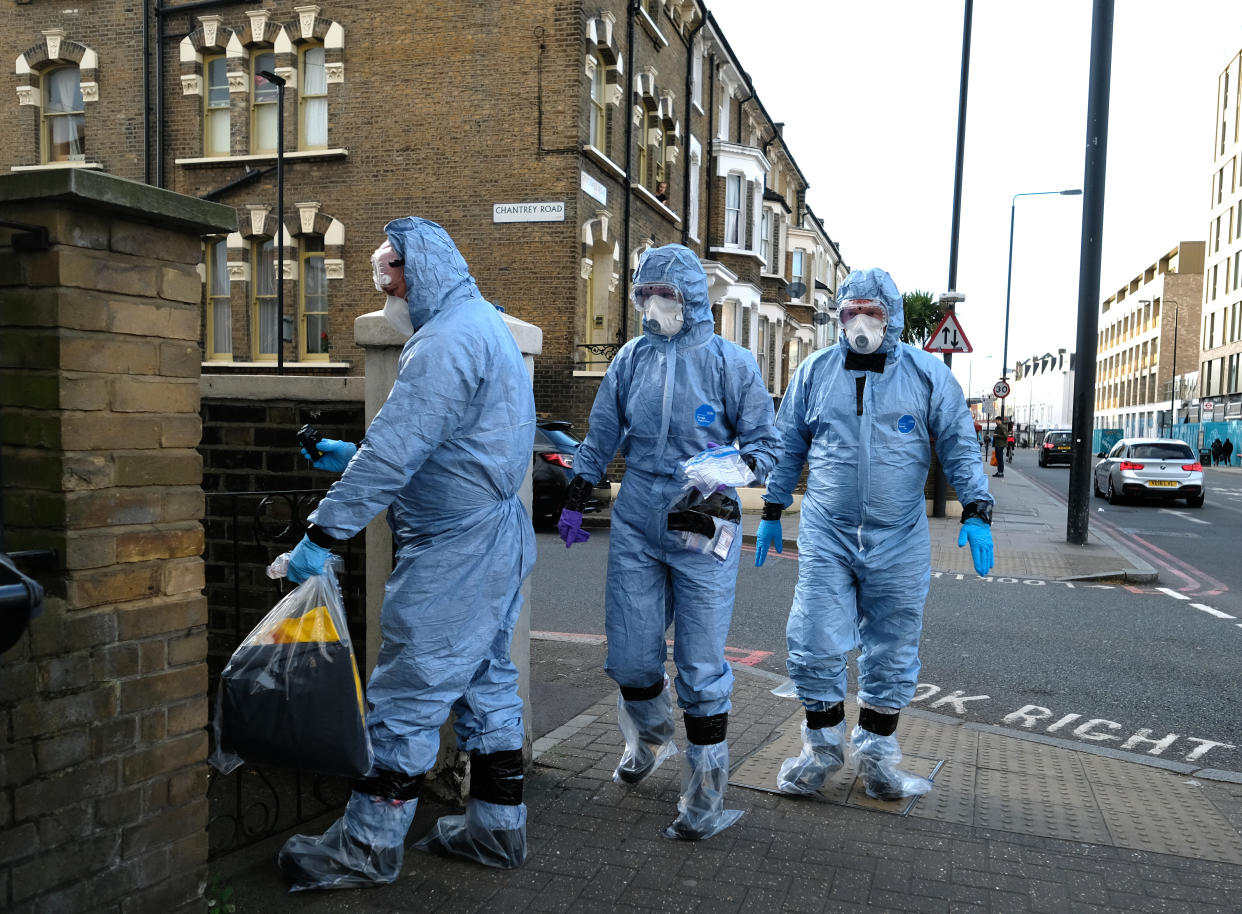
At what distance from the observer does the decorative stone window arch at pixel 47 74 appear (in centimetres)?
1955

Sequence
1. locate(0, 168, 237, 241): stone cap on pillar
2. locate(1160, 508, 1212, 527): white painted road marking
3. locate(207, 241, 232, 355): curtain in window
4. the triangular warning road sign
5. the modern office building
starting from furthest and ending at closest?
the modern office building → locate(207, 241, 232, 355): curtain in window → locate(1160, 508, 1212, 527): white painted road marking → the triangular warning road sign → locate(0, 168, 237, 241): stone cap on pillar

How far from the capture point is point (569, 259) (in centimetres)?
1750

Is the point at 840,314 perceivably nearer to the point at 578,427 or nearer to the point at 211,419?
the point at 211,419

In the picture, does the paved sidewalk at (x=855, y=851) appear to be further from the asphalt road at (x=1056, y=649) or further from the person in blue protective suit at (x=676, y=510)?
the asphalt road at (x=1056, y=649)

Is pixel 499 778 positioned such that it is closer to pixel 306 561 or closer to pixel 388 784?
pixel 388 784

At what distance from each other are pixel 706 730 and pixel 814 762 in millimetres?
568

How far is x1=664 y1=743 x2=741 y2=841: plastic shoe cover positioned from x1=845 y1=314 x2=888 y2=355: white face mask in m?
1.64

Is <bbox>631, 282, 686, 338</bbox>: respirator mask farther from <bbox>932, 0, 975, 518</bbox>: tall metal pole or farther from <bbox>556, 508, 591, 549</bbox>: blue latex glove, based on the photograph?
<bbox>932, 0, 975, 518</bbox>: tall metal pole

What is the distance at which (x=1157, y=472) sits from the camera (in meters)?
21.3

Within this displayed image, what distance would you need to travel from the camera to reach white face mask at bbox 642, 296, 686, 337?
3775 mm

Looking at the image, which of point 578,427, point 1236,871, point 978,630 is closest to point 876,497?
point 1236,871

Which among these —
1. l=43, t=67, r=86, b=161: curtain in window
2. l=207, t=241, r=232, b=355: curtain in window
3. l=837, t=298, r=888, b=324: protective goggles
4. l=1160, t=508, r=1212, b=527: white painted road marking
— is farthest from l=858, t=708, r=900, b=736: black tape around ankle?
l=43, t=67, r=86, b=161: curtain in window

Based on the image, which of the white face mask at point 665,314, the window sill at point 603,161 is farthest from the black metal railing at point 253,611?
the window sill at point 603,161

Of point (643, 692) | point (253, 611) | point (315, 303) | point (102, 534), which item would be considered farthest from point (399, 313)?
point (315, 303)
